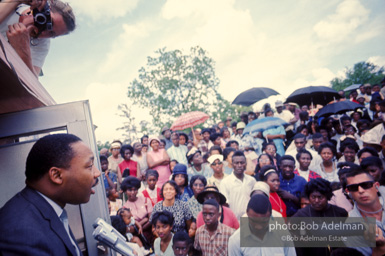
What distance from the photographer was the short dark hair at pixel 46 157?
1242 mm

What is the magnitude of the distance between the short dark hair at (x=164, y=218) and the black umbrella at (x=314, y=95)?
23.5 feet

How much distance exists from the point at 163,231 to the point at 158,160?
296 cm

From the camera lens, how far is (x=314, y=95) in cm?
877

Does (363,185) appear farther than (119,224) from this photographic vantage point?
No

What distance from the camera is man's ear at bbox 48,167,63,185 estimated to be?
1.24m

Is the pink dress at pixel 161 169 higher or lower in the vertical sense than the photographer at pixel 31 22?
lower

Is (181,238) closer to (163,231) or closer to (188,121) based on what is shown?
(163,231)

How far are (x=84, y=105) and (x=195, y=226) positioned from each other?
3.05m

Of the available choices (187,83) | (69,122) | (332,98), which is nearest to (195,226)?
(69,122)

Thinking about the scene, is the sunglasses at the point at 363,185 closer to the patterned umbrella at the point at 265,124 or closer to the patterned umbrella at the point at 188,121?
the patterned umbrella at the point at 265,124

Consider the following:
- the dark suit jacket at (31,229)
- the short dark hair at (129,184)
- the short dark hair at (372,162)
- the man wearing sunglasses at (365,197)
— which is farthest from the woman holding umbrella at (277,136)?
the dark suit jacket at (31,229)

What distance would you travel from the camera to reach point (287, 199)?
4020 millimetres

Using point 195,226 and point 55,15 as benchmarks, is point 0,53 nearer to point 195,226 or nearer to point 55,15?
point 55,15

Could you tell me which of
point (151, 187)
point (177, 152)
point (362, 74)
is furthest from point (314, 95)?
point (362, 74)
